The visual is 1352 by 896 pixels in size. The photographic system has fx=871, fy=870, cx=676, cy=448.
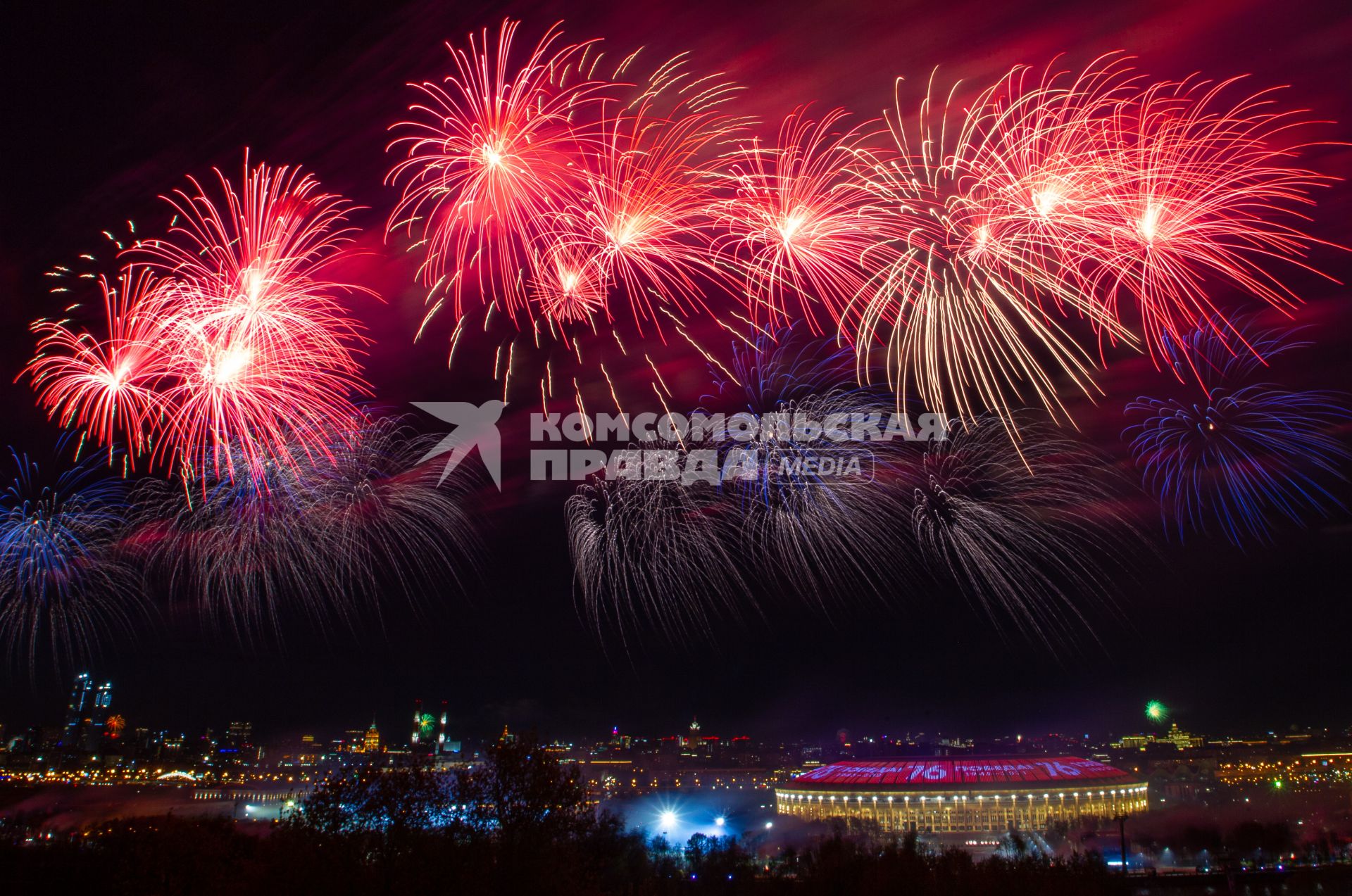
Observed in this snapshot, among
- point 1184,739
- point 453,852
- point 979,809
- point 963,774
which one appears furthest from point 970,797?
point 1184,739

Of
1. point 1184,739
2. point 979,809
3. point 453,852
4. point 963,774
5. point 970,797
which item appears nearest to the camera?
point 453,852

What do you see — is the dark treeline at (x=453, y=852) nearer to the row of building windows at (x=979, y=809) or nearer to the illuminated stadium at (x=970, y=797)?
the illuminated stadium at (x=970, y=797)

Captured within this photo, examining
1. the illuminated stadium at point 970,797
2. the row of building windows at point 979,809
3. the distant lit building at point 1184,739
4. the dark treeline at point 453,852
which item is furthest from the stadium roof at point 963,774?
the distant lit building at point 1184,739

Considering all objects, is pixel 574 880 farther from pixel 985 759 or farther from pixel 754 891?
pixel 985 759

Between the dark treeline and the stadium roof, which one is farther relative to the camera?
the stadium roof

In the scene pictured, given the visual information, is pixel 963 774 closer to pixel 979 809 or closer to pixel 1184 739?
pixel 979 809

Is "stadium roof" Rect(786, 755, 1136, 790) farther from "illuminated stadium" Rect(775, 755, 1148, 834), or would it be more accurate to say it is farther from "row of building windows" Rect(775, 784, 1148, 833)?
"row of building windows" Rect(775, 784, 1148, 833)

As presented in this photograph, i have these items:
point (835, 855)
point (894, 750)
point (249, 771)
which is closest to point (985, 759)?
point (894, 750)

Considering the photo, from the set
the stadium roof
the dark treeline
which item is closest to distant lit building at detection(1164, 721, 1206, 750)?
the stadium roof
